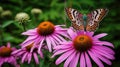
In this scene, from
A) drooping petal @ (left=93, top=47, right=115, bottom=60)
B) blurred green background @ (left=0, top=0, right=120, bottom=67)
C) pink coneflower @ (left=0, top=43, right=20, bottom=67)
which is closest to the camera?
drooping petal @ (left=93, top=47, right=115, bottom=60)

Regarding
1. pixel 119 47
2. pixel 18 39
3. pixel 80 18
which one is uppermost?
pixel 80 18

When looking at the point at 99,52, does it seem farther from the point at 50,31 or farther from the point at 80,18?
the point at 50,31

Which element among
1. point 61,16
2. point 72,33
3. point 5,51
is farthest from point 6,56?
point 61,16

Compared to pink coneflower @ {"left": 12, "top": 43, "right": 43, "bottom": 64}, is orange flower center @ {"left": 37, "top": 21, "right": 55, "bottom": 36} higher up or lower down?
higher up

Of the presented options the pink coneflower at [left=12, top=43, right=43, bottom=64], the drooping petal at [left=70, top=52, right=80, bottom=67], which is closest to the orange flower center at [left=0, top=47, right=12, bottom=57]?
the pink coneflower at [left=12, top=43, right=43, bottom=64]

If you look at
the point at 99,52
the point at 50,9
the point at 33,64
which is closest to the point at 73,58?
the point at 99,52

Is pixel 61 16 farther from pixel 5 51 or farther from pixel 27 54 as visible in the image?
pixel 27 54

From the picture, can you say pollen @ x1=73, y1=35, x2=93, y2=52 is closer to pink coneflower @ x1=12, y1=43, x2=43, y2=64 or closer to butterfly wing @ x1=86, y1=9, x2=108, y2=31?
butterfly wing @ x1=86, y1=9, x2=108, y2=31

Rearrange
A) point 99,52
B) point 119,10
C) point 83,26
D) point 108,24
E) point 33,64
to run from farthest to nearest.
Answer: point 119,10
point 108,24
point 33,64
point 83,26
point 99,52
